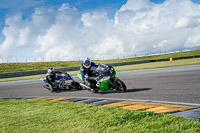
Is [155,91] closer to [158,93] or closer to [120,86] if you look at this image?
[158,93]

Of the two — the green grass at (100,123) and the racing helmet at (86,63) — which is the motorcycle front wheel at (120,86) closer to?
the racing helmet at (86,63)

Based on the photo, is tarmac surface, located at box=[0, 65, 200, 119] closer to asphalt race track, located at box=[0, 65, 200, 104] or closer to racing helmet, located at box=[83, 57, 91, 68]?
asphalt race track, located at box=[0, 65, 200, 104]

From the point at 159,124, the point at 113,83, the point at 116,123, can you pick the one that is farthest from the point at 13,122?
the point at 113,83

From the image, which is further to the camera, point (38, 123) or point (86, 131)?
point (38, 123)

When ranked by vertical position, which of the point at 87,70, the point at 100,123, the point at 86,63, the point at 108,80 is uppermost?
the point at 86,63

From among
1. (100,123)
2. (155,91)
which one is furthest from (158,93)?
(100,123)

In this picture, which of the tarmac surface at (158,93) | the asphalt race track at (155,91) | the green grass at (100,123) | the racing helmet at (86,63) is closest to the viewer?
the green grass at (100,123)

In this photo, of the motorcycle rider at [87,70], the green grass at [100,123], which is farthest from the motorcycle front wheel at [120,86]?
the green grass at [100,123]

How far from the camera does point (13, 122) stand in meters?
4.59

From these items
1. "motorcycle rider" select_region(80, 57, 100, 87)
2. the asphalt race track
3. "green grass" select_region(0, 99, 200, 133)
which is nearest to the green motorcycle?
the asphalt race track

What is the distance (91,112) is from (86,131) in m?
1.29

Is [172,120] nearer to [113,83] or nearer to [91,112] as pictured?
[91,112]

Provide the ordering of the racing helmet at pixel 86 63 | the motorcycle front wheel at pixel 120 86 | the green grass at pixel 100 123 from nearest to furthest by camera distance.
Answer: the green grass at pixel 100 123 < the motorcycle front wheel at pixel 120 86 < the racing helmet at pixel 86 63

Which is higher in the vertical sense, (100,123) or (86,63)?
(86,63)
